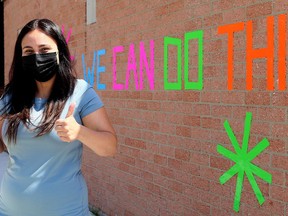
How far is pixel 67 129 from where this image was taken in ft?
5.79

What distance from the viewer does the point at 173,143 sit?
3.46 m

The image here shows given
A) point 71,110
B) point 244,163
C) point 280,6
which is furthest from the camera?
point 244,163

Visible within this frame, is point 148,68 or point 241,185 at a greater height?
point 148,68

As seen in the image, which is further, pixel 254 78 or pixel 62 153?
pixel 254 78

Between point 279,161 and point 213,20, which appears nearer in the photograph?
point 279,161

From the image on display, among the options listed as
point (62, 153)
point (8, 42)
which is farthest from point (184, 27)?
point (8, 42)

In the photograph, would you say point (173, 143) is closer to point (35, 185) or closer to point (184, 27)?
point (184, 27)

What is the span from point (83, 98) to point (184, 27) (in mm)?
1569

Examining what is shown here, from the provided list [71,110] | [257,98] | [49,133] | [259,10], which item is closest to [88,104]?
[71,110]

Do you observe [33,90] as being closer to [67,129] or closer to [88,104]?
[88,104]

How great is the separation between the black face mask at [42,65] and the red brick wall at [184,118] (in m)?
1.28

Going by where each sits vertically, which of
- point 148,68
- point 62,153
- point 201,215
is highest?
point 148,68

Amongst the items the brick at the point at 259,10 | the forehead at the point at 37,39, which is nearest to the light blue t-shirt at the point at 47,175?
the forehead at the point at 37,39

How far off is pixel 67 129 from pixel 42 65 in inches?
19.3
